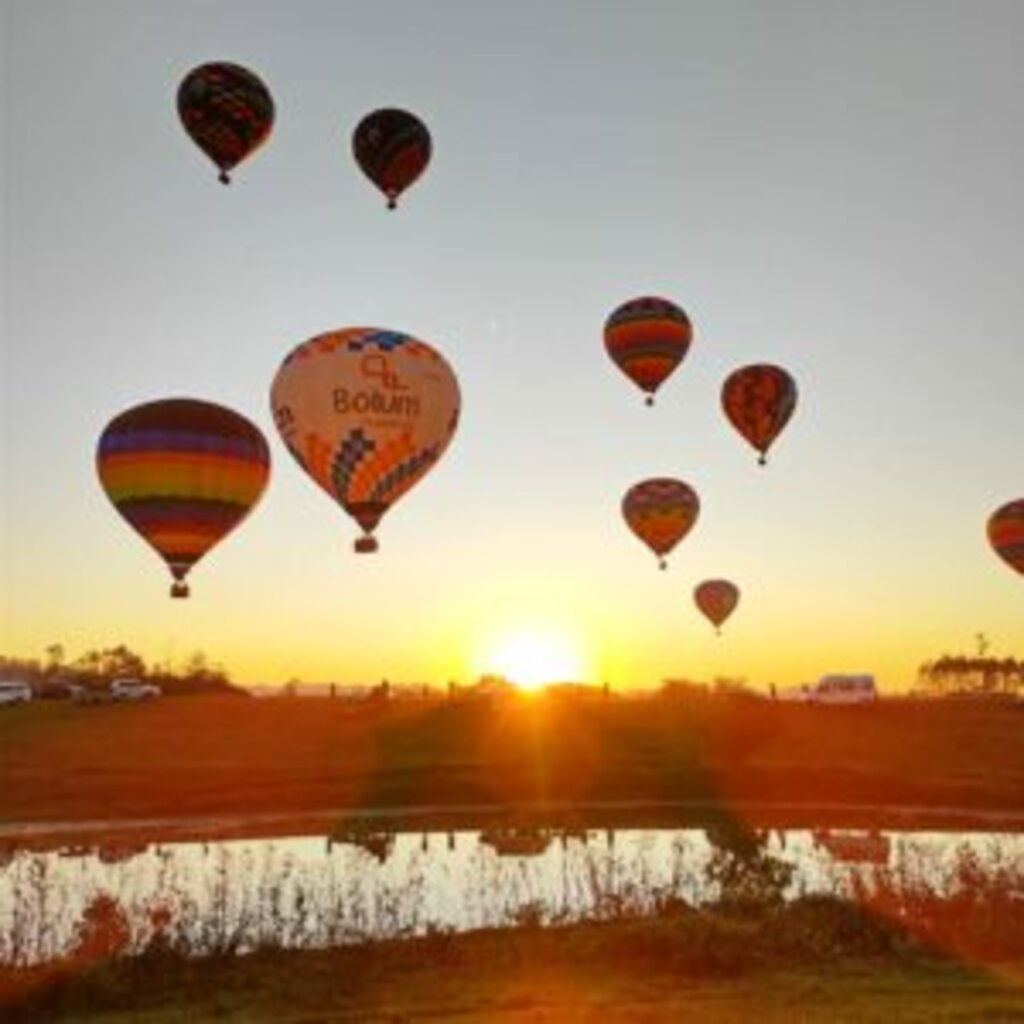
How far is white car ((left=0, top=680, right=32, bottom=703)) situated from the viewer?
8325 centimetres

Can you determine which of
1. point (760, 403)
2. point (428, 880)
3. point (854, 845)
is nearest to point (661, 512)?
point (760, 403)

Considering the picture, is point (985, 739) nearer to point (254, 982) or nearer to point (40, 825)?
point (40, 825)

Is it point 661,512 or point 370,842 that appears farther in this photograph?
point 661,512

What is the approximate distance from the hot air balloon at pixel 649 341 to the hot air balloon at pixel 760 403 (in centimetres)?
270

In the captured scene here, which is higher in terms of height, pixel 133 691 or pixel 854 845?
pixel 133 691

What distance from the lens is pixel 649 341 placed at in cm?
5316

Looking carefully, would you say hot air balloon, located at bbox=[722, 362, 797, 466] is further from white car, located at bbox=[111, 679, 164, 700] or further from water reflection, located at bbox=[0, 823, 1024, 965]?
white car, located at bbox=[111, 679, 164, 700]

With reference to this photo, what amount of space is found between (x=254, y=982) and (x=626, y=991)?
523 centimetres

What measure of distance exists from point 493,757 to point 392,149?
90.1 feet

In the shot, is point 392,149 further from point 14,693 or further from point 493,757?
point 14,693

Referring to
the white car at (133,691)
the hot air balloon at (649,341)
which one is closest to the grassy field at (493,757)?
the white car at (133,691)

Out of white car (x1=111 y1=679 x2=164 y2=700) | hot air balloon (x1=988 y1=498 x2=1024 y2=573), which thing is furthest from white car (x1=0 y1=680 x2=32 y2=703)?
hot air balloon (x1=988 y1=498 x2=1024 y2=573)

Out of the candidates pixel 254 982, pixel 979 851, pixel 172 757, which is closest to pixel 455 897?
pixel 254 982

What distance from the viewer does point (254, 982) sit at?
20609 millimetres
